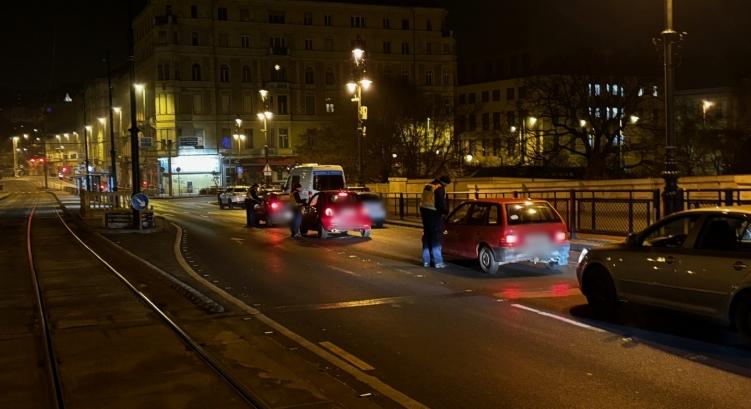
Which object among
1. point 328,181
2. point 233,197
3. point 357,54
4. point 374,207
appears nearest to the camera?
point 374,207

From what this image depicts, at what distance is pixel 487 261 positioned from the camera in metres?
13.5

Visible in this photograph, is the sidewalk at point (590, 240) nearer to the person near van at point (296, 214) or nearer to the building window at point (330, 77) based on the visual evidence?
the person near van at point (296, 214)

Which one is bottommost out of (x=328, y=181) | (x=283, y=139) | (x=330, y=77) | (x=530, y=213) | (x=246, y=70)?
(x=530, y=213)

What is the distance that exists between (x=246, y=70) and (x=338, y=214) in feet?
212

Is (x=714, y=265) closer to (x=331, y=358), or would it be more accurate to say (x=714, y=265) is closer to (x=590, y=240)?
(x=331, y=358)

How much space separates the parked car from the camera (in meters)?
47.8

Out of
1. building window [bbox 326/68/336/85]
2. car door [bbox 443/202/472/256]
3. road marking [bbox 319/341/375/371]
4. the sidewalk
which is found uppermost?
building window [bbox 326/68/336/85]

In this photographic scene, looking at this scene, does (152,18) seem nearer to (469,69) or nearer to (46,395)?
(469,69)

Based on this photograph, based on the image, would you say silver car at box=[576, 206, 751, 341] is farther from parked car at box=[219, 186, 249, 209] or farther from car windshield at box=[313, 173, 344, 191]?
parked car at box=[219, 186, 249, 209]

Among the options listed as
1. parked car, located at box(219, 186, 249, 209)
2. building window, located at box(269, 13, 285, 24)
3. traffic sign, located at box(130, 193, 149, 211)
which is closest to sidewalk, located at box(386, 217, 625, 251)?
traffic sign, located at box(130, 193, 149, 211)

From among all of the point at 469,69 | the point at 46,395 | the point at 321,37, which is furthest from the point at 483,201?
the point at 469,69

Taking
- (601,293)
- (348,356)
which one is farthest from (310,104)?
(348,356)

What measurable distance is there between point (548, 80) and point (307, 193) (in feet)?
71.0

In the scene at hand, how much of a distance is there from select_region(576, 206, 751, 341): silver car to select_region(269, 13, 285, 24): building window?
77.8 meters
